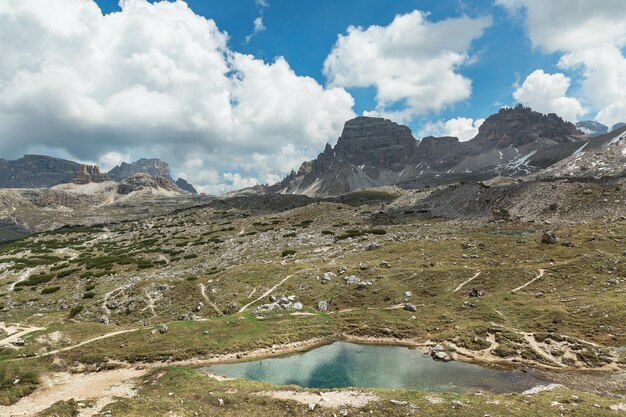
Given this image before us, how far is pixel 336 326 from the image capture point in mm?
43219

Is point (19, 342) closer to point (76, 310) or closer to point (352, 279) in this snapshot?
point (76, 310)

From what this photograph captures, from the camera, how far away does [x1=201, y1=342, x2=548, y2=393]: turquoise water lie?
2952 centimetres

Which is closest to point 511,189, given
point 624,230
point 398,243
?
point 624,230

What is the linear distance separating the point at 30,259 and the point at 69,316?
232 feet

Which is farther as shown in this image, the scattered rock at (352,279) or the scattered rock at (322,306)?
the scattered rock at (352,279)

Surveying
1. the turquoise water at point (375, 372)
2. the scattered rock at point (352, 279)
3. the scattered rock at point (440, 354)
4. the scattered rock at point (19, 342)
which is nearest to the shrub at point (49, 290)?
the scattered rock at point (19, 342)

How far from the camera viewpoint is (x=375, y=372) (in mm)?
32562

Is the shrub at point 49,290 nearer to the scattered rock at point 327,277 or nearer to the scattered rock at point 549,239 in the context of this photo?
the scattered rock at point 327,277

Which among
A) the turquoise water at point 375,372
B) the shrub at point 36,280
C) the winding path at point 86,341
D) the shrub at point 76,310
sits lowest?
the turquoise water at point 375,372

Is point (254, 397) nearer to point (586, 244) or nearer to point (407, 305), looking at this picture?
point (407, 305)

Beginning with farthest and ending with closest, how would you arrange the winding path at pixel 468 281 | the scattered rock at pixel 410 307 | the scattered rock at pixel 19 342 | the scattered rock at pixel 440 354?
the winding path at pixel 468 281 → the scattered rock at pixel 410 307 → the scattered rock at pixel 19 342 → the scattered rock at pixel 440 354

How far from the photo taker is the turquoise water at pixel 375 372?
29.5 metres

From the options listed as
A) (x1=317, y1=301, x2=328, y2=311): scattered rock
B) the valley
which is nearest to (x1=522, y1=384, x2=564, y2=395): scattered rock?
the valley

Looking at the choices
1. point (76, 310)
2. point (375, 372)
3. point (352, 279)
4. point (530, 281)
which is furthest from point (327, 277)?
point (76, 310)
